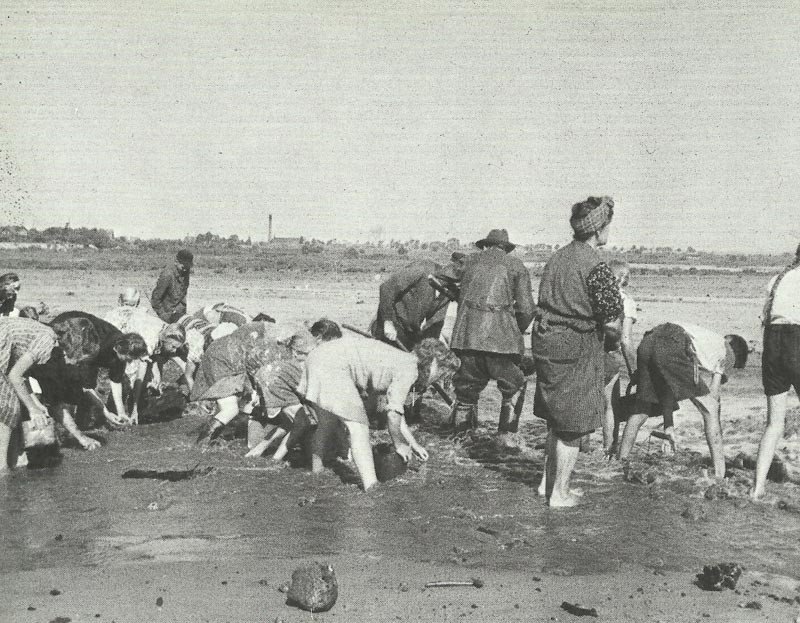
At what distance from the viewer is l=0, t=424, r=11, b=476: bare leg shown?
6.75 metres

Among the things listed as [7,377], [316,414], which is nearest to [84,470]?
[7,377]

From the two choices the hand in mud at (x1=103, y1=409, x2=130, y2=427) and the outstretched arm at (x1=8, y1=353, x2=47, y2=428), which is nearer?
the outstretched arm at (x1=8, y1=353, x2=47, y2=428)

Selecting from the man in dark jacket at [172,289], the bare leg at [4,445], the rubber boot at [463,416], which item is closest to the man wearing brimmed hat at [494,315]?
the rubber boot at [463,416]

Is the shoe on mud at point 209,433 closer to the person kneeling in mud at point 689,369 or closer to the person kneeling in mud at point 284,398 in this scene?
the person kneeling in mud at point 284,398

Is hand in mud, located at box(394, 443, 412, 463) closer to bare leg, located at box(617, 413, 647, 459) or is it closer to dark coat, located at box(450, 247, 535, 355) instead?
dark coat, located at box(450, 247, 535, 355)

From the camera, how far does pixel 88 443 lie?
7891mm

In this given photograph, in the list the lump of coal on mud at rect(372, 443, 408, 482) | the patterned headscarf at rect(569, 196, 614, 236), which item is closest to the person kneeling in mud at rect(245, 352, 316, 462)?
the lump of coal on mud at rect(372, 443, 408, 482)

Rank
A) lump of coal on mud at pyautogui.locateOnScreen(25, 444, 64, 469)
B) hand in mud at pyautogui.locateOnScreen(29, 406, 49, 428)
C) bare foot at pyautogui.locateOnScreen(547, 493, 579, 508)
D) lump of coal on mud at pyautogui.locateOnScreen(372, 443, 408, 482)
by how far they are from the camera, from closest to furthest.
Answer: bare foot at pyautogui.locateOnScreen(547, 493, 579, 508), lump of coal on mud at pyautogui.locateOnScreen(372, 443, 408, 482), hand in mud at pyautogui.locateOnScreen(29, 406, 49, 428), lump of coal on mud at pyautogui.locateOnScreen(25, 444, 64, 469)

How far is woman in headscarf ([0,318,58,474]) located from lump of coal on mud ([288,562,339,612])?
316 centimetres

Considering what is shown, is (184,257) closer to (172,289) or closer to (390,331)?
(172,289)

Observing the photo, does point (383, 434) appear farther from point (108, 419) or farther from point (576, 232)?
point (576, 232)

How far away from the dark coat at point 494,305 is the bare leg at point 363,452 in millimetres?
1558

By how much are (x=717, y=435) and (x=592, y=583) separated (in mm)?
2355

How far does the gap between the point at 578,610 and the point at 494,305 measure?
3452mm
